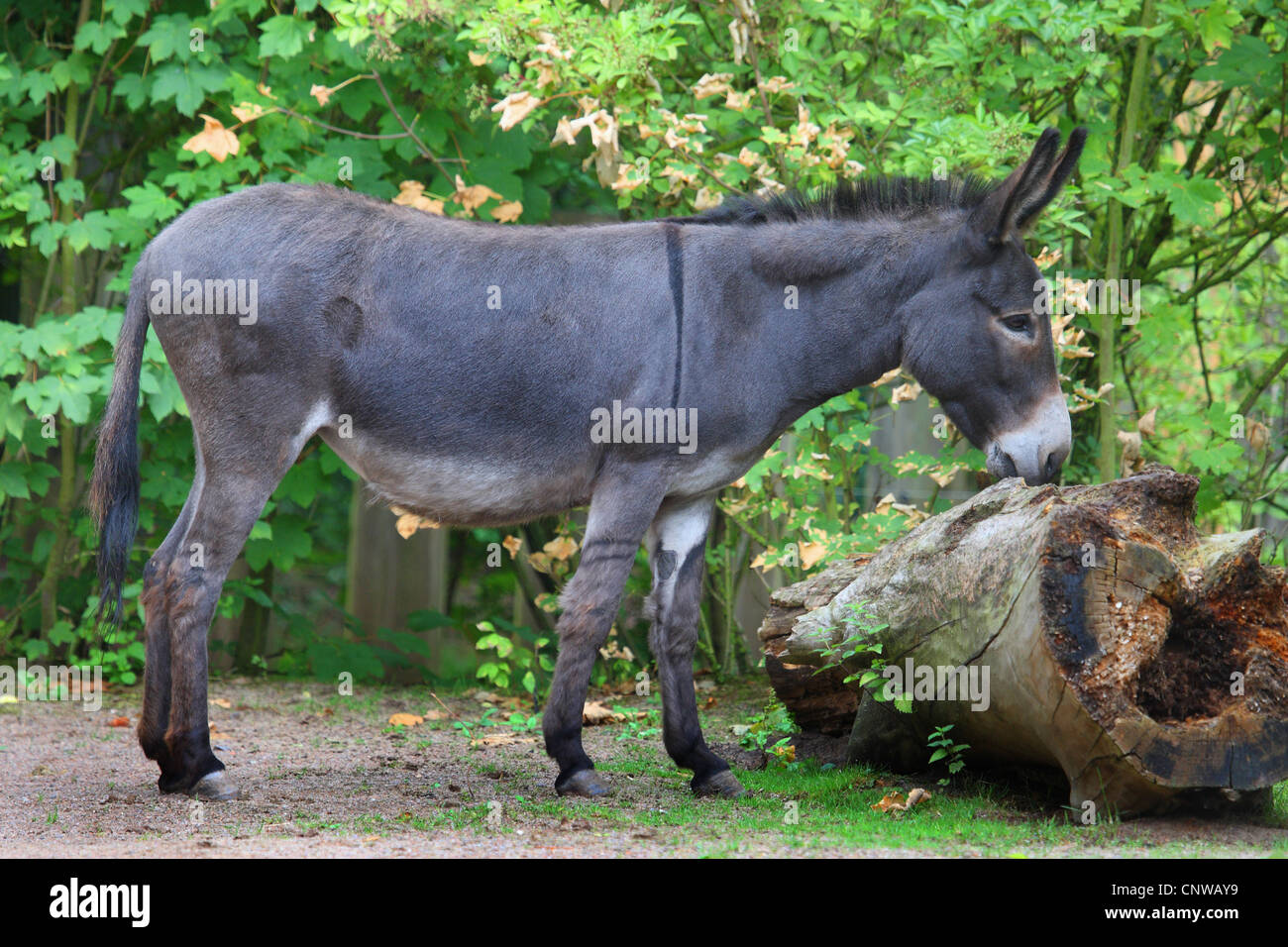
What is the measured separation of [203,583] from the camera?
177 inches

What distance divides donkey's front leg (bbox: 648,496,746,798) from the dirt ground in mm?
212

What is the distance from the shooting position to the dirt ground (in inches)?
148

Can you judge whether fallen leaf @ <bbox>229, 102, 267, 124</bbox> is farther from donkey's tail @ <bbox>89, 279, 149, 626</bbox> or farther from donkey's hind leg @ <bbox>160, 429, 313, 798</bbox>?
donkey's hind leg @ <bbox>160, 429, 313, 798</bbox>

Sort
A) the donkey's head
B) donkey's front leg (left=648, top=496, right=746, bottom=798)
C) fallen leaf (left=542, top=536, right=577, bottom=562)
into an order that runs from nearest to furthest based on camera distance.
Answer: the donkey's head < donkey's front leg (left=648, top=496, right=746, bottom=798) < fallen leaf (left=542, top=536, right=577, bottom=562)

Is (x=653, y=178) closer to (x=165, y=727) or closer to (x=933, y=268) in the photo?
(x=933, y=268)

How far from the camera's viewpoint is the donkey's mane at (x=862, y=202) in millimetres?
4824

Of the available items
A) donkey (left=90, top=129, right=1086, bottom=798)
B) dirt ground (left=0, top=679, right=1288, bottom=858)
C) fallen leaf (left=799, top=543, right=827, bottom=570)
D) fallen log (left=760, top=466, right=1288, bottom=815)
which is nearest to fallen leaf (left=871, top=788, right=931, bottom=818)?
fallen log (left=760, top=466, right=1288, bottom=815)

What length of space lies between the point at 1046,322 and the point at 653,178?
7.39 feet

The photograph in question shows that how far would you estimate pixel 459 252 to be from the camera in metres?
4.73

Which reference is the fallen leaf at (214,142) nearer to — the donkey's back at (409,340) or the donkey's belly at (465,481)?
the donkey's back at (409,340)

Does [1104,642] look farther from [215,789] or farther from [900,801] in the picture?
[215,789]

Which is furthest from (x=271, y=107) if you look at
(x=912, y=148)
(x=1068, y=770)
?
(x=1068, y=770)

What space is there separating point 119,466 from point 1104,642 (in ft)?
11.8

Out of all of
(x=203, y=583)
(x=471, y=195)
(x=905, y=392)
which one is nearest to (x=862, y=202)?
(x=905, y=392)
